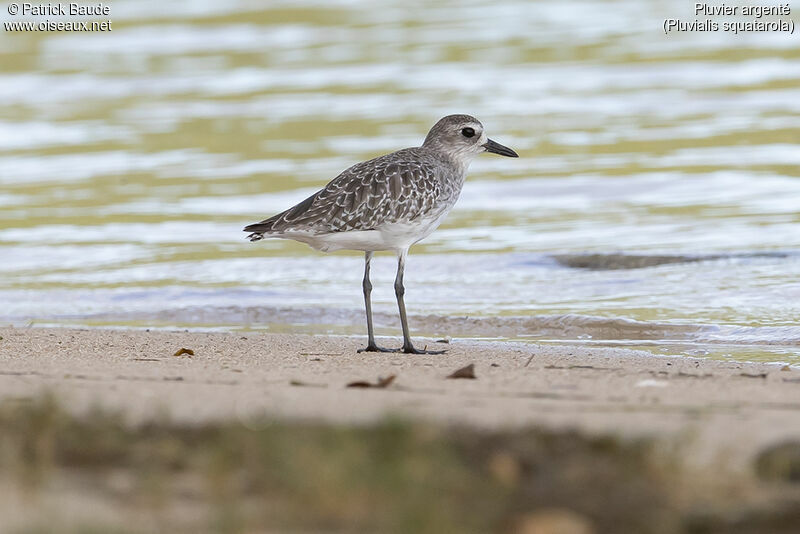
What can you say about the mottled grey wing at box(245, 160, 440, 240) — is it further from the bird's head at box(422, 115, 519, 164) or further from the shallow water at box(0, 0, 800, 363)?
the shallow water at box(0, 0, 800, 363)

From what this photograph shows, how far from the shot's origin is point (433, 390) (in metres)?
5.68

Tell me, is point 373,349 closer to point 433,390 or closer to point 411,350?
point 411,350

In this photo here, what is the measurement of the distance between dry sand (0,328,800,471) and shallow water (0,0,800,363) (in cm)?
239

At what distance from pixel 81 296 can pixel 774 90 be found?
12901 mm

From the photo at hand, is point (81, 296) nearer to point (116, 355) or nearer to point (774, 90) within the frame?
point (116, 355)

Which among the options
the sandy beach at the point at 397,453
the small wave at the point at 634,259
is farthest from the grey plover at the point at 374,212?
the small wave at the point at 634,259

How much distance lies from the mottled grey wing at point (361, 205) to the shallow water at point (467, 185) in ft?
5.53

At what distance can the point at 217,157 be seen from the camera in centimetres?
1806

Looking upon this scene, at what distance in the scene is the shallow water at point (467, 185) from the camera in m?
10.8

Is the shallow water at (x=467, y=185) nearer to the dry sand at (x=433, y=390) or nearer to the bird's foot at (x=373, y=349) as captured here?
the bird's foot at (x=373, y=349)

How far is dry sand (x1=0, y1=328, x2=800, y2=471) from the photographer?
191 inches

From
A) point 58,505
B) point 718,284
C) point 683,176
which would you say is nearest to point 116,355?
point 58,505

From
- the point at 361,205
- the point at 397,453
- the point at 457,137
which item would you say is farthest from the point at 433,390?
the point at 457,137

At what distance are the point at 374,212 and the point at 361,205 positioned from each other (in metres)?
0.09
